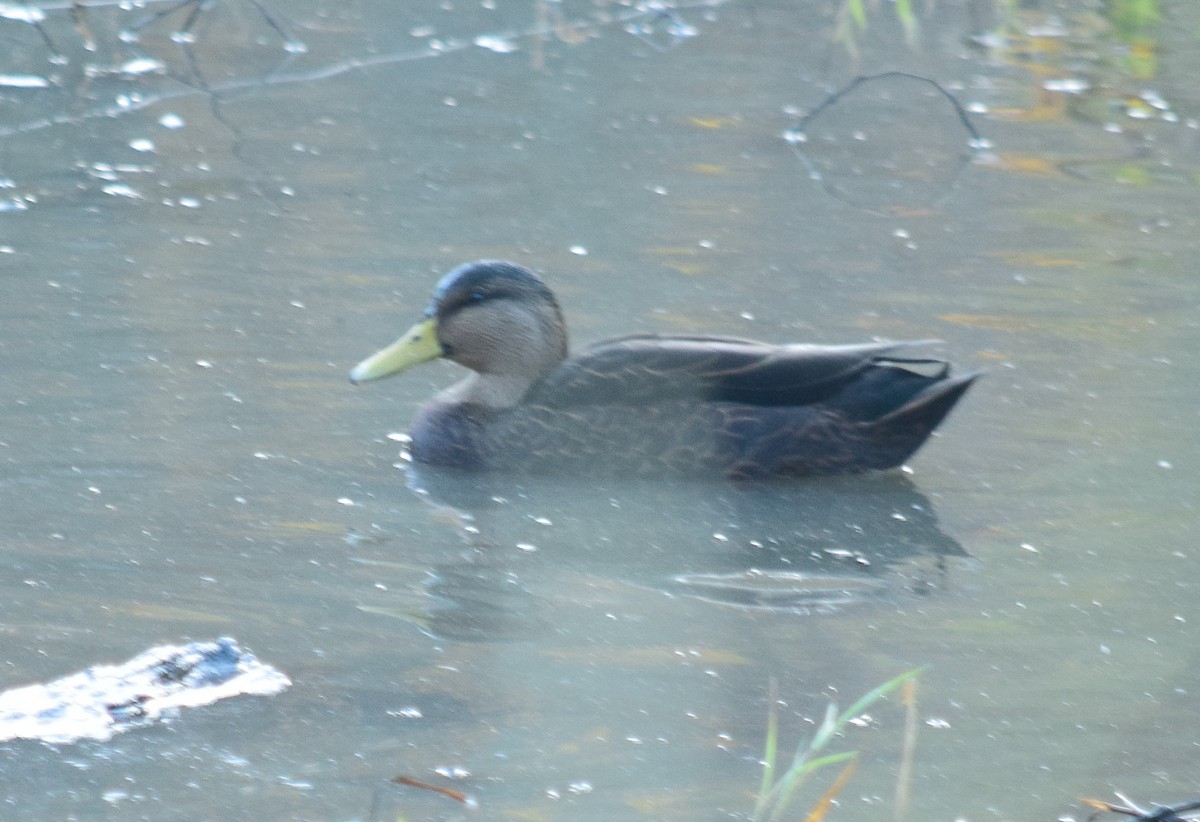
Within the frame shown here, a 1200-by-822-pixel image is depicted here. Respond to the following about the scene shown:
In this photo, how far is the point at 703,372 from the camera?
649 cm

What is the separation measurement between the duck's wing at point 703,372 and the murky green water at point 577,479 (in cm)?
31

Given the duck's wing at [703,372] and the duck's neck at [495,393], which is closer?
the duck's wing at [703,372]

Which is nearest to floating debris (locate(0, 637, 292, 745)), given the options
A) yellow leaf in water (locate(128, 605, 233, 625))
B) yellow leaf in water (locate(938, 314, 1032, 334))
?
yellow leaf in water (locate(128, 605, 233, 625))

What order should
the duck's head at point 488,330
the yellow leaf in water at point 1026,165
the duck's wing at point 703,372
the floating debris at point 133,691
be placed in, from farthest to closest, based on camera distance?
the yellow leaf in water at point 1026,165 → the duck's head at point 488,330 → the duck's wing at point 703,372 → the floating debris at point 133,691

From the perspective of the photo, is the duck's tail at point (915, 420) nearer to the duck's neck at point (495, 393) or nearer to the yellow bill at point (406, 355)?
the duck's neck at point (495, 393)

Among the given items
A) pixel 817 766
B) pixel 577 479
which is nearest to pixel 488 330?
pixel 577 479

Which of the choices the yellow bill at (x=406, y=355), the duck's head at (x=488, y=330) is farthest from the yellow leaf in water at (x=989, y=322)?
the yellow bill at (x=406, y=355)

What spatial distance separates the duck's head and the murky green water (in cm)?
36

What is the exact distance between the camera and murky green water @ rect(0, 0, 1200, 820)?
447 cm

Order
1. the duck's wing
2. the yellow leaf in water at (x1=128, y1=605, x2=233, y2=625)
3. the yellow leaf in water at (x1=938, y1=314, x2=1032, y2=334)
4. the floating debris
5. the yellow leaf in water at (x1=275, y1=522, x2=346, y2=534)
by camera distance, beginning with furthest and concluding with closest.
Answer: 1. the yellow leaf in water at (x1=938, y1=314, x2=1032, y2=334)
2. the duck's wing
3. the yellow leaf in water at (x1=275, y1=522, x2=346, y2=534)
4. the yellow leaf in water at (x1=128, y1=605, x2=233, y2=625)
5. the floating debris

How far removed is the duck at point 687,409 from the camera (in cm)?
651

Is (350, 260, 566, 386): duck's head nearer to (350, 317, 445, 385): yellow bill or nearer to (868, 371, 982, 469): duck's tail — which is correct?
(350, 317, 445, 385): yellow bill

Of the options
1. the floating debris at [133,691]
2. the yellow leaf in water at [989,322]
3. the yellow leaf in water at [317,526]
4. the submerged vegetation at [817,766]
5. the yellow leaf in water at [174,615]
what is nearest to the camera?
the submerged vegetation at [817,766]

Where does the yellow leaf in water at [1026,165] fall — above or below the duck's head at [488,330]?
below
